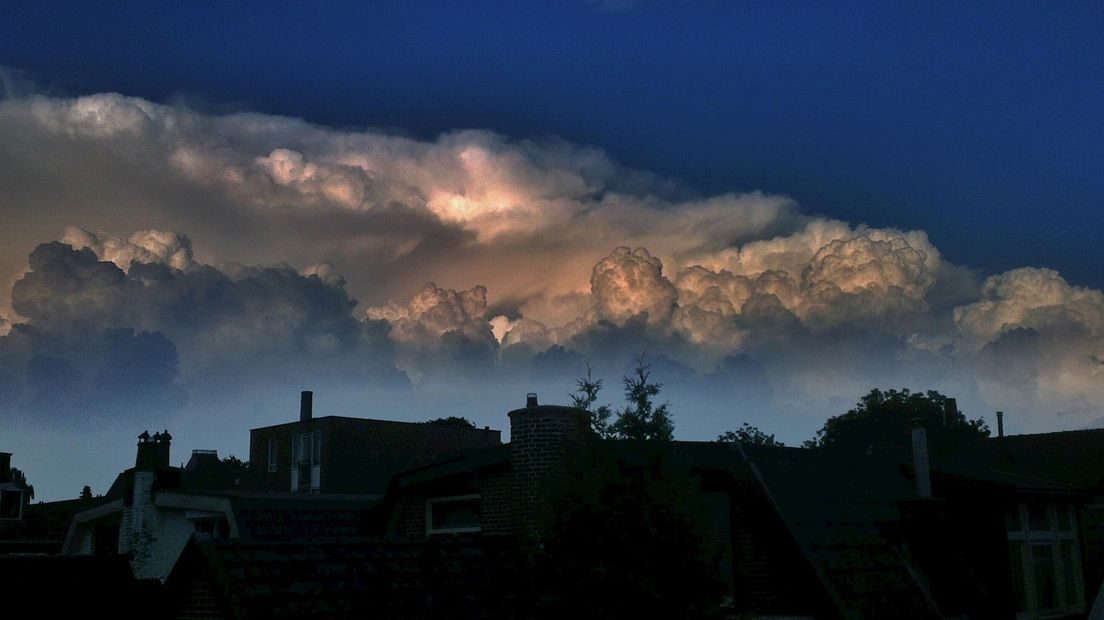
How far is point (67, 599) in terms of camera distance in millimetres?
20547

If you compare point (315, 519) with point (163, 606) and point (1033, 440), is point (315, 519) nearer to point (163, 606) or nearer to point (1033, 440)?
point (163, 606)

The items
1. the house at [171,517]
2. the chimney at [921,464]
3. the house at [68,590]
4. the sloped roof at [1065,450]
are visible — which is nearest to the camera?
the house at [68,590]

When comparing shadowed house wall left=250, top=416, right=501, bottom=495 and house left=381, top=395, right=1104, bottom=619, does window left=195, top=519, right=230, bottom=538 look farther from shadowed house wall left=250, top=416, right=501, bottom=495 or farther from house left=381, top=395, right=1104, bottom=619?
shadowed house wall left=250, top=416, right=501, bottom=495

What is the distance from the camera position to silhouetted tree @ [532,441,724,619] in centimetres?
1619

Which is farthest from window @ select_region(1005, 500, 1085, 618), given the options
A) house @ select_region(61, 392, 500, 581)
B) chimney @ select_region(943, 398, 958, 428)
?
chimney @ select_region(943, 398, 958, 428)

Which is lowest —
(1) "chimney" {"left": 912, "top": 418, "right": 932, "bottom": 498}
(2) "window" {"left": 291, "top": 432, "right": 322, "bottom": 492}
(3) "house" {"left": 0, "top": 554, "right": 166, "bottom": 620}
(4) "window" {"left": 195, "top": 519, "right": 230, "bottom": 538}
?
(3) "house" {"left": 0, "top": 554, "right": 166, "bottom": 620}

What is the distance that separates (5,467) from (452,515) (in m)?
53.0

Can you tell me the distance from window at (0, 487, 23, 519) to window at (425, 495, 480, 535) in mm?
42570

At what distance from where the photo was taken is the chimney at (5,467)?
208 feet

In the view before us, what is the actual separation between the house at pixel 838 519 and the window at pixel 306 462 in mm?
34423

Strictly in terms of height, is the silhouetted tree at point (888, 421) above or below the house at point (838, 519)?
above

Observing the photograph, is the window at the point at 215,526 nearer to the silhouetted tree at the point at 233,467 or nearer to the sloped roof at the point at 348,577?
the sloped roof at the point at 348,577

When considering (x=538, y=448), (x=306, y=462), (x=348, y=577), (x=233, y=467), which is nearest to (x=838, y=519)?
(x=538, y=448)

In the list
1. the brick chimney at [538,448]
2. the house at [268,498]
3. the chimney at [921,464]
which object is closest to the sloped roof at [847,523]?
the chimney at [921,464]
